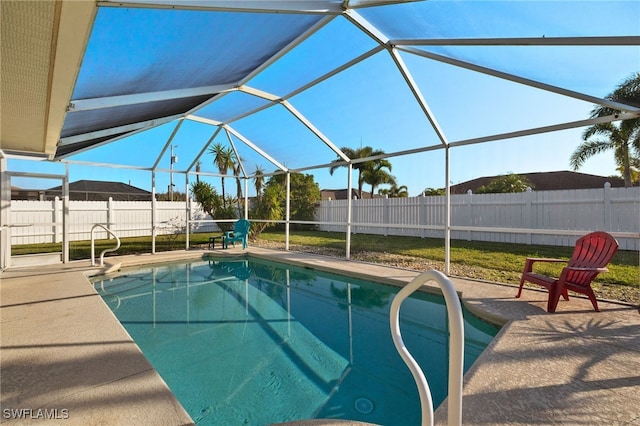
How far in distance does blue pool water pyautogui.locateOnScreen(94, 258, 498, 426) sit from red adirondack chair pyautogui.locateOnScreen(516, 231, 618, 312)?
39.2 inches

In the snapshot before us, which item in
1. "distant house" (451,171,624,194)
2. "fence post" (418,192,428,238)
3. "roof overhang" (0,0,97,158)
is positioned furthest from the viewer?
"distant house" (451,171,624,194)

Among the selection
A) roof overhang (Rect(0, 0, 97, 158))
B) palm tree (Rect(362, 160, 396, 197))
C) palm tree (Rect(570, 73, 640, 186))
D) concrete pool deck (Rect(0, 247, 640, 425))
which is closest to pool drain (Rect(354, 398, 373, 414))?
concrete pool deck (Rect(0, 247, 640, 425))

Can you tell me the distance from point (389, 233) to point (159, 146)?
9.99m

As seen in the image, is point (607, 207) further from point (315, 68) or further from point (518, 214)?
point (315, 68)

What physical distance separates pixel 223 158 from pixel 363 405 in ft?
43.0

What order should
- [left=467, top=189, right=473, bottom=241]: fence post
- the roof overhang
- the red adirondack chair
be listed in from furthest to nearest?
[left=467, top=189, right=473, bottom=241]: fence post < the red adirondack chair < the roof overhang

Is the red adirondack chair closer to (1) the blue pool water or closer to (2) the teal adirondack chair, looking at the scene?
(1) the blue pool water

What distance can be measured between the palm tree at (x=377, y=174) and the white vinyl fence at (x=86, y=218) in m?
12.8

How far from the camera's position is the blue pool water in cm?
265

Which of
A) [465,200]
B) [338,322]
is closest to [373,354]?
[338,322]

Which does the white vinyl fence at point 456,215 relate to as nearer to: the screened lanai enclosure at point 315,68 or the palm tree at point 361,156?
the screened lanai enclosure at point 315,68

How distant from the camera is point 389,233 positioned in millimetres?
14391

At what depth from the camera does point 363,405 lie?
2.64m

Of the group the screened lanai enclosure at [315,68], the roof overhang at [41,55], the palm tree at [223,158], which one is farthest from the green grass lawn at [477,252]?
the roof overhang at [41,55]
